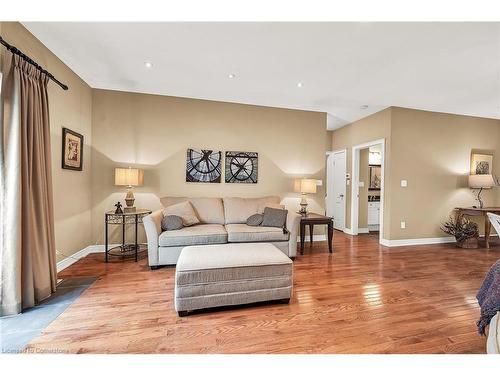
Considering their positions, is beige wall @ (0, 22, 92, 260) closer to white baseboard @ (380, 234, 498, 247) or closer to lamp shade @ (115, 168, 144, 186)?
lamp shade @ (115, 168, 144, 186)

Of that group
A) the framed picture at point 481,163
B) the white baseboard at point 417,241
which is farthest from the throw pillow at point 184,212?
the framed picture at point 481,163

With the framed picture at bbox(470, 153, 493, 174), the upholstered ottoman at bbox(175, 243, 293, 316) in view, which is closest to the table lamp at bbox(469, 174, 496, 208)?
the framed picture at bbox(470, 153, 493, 174)

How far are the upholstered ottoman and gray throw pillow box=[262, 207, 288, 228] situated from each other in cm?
126

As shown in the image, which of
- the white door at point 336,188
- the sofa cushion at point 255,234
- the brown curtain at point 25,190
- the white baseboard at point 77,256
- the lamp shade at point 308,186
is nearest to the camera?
the brown curtain at point 25,190

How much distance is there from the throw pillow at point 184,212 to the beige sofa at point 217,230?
0.32 feet

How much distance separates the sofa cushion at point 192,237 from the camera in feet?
9.77

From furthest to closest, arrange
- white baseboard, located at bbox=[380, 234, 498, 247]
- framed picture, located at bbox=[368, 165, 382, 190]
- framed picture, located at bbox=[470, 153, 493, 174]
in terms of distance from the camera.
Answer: framed picture, located at bbox=[368, 165, 382, 190] → framed picture, located at bbox=[470, 153, 493, 174] → white baseboard, located at bbox=[380, 234, 498, 247]

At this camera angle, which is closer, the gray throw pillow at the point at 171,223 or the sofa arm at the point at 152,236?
the sofa arm at the point at 152,236

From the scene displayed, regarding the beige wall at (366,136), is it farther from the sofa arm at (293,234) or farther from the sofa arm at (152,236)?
the sofa arm at (152,236)

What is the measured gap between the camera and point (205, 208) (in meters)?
3.70

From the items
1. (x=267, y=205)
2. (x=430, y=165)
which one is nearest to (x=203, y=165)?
(x=267, y=205)

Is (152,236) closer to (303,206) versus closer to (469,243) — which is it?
(303,206)

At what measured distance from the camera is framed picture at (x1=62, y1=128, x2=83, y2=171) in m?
2.90

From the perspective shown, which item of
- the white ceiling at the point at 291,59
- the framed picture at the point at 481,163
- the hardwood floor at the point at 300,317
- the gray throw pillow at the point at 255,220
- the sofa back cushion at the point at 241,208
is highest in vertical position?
the white ceiling at the point at 291,59
